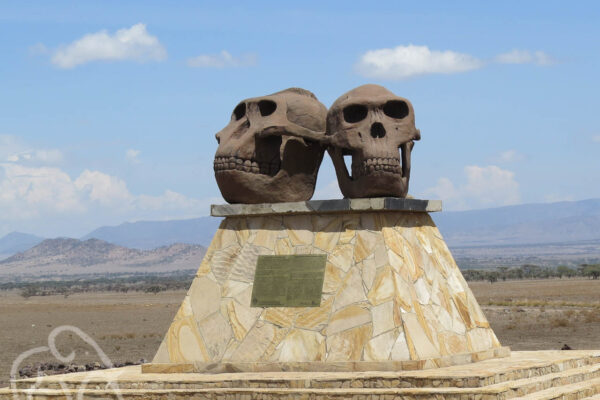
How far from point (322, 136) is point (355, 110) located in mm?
682

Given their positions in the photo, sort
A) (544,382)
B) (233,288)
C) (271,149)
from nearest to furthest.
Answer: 1. (544,382)
2. (233,288)
3. (271,149)

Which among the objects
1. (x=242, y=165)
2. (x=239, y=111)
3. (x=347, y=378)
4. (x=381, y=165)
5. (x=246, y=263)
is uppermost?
(x=239, y=111)

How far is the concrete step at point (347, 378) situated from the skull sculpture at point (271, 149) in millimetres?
2863

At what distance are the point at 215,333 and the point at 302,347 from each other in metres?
1.26

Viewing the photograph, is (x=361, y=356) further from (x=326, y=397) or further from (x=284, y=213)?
(x=284, y=213)

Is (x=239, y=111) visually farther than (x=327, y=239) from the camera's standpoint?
Yes

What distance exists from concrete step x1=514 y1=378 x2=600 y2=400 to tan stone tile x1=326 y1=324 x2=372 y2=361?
2.06 meters

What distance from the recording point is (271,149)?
1469cm

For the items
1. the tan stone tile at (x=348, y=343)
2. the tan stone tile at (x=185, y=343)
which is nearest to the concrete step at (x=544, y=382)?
the tan stone tile at (x=348, y=343)

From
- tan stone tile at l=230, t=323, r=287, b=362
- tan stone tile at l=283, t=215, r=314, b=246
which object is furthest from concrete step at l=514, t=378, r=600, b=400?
tan stone tile at l=283, t=215, r=314, b=246

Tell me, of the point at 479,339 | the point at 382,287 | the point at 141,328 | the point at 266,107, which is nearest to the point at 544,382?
the point at 479,339

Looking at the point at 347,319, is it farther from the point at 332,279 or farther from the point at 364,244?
the point at 364,244

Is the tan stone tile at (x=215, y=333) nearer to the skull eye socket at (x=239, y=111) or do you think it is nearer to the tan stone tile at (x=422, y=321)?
the tan stone tile at (x=422, y=321)

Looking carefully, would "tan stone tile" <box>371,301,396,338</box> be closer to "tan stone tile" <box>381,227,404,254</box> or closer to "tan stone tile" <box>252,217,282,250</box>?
"tan stone tile" <box>381,227,404,254</box>
